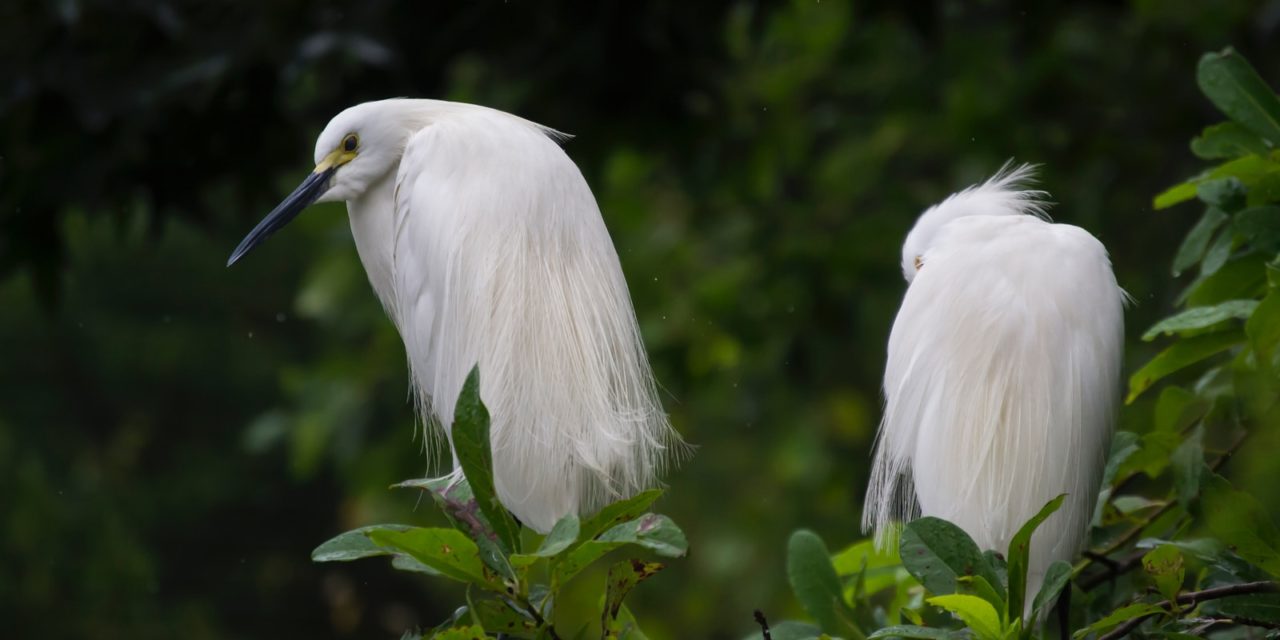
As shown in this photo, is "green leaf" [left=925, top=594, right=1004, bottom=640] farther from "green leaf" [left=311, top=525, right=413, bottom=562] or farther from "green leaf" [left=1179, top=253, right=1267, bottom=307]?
"green leaf" [left=1179, top=253, right=1267, bottom=307]

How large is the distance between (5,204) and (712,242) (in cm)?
195

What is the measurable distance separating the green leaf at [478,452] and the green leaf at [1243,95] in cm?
107

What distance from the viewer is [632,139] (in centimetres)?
337

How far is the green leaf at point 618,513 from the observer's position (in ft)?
4.10

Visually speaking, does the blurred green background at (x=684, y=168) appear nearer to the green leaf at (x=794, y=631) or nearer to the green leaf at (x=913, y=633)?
the green leaf at (x=794, y=631)

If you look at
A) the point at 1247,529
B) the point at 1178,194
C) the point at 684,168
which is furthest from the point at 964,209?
the point at 684,168

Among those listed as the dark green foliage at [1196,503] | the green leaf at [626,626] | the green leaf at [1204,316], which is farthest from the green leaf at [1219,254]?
the green leaf at [626,626]

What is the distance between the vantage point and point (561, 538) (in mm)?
1225

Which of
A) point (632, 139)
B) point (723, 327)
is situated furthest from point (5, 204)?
point (723, 327)

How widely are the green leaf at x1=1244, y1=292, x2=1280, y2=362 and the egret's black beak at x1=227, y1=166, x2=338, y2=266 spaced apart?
1037 millimetres

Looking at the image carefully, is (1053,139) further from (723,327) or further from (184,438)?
(184,438)

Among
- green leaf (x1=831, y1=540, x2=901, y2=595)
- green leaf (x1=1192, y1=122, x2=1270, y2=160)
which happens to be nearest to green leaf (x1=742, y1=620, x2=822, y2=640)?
green leaf (x1=831, y1=540, x2=901, y2=595)

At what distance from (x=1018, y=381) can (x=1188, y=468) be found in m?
0.23

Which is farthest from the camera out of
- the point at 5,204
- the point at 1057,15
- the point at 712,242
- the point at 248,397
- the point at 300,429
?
the point at 248,397
